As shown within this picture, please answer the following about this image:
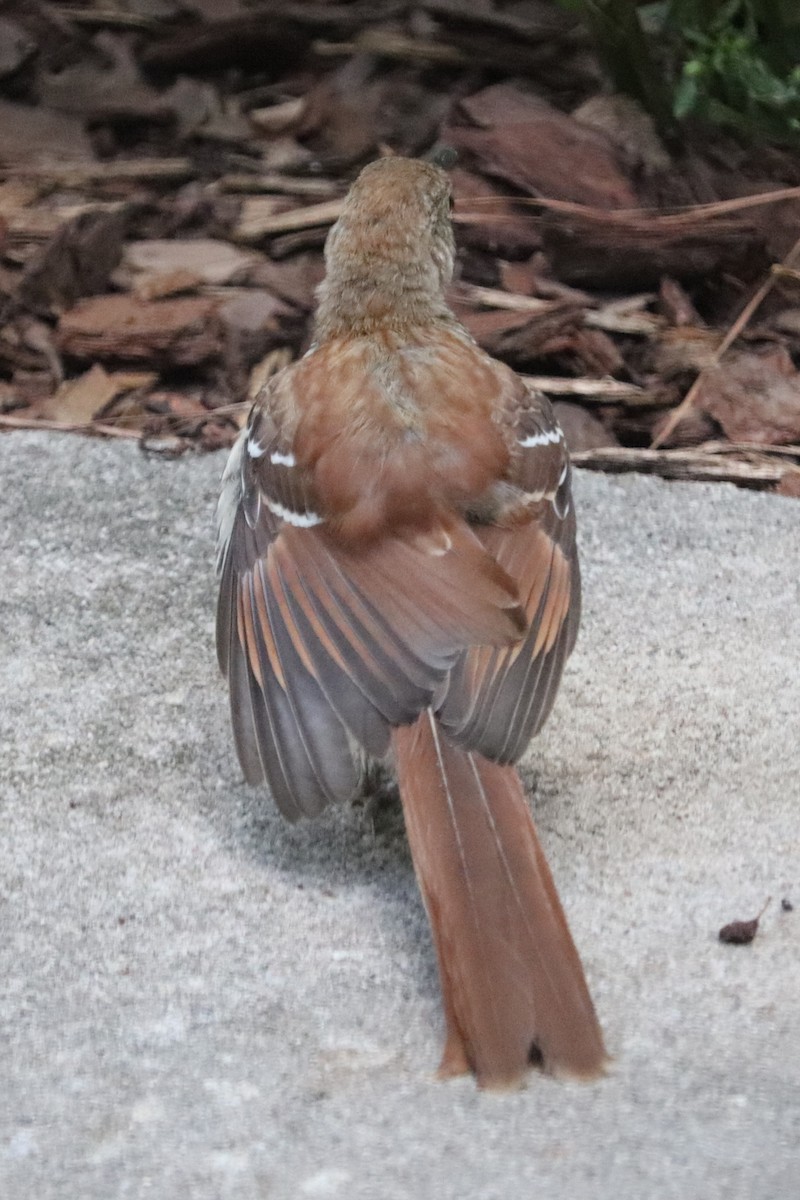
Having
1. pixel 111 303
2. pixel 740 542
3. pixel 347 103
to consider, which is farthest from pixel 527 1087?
pixel 347 103

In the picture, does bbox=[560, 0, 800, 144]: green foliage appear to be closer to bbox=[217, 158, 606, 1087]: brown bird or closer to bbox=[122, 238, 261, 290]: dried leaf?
bbox=[122, 238, 261, 290]: dried leaf

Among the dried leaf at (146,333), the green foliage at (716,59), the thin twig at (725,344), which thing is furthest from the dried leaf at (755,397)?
the dried leaf at (146,333)

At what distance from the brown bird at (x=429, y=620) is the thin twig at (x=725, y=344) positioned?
1220mm

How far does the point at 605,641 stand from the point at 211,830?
3.99 feet

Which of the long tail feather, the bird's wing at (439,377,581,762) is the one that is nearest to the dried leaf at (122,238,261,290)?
the bird's wing at (439,377,581,762)

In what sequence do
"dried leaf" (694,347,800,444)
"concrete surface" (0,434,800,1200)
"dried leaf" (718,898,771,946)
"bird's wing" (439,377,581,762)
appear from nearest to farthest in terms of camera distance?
"concrete surface" (0,434,800,1200) → "dried leaf" (718,898,771,946) → "bird's wing" (439,377,581,762) → "dried leaf" (694,347,800,444)

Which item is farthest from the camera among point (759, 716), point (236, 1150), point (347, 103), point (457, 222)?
point (347, 103)

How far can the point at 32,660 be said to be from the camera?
377 cm

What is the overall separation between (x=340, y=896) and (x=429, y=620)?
545 millimetres

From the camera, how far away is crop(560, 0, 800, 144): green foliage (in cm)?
526

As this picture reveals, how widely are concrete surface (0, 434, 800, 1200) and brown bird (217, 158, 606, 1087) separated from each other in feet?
0.51

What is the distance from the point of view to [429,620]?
118 inches

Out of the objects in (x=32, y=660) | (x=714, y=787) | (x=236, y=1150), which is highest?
(x=236, y=1150)

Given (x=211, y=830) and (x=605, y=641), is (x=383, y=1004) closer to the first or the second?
(x=211, y=830)
